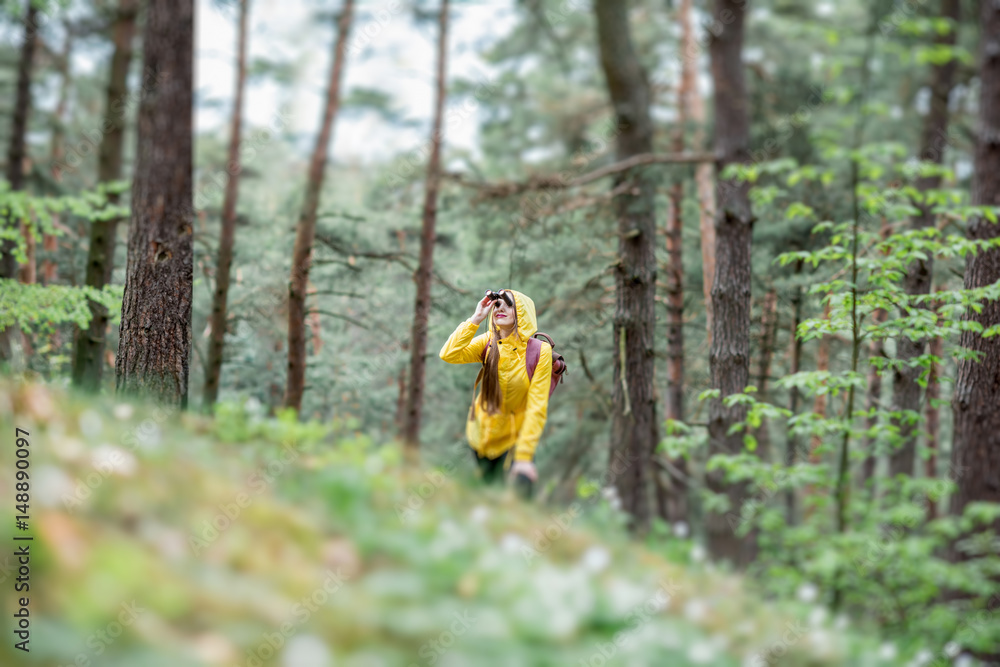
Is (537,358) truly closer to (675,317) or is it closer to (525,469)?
(525,469)

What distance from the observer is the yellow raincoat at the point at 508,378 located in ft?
16.3

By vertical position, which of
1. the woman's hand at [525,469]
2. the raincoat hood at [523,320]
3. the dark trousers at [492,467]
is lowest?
the dark trousers at [492,467]

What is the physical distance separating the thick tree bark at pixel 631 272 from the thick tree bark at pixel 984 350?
365 cm

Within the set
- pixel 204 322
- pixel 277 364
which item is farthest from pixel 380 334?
pixel 204 322

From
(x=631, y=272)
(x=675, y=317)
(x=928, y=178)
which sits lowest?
(x=675, y=317)

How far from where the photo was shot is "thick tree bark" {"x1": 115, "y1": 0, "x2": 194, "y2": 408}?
5.60m

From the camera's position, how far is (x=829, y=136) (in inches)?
214

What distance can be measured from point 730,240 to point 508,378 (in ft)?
14.4

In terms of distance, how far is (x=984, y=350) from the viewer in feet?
20.3

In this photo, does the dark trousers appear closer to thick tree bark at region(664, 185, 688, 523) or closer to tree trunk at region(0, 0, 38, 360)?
thick tree bark at region(664, 185, 688, 523)

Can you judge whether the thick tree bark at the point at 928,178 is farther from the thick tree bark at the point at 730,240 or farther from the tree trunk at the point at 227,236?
the tree trunk at the point at 227,236

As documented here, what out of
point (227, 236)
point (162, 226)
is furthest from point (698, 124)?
point (162, 226)

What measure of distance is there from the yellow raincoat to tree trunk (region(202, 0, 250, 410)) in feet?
25.1

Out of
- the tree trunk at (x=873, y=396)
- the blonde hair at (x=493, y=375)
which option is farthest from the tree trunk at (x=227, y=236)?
the tree trunk at (x=873, y=396)
